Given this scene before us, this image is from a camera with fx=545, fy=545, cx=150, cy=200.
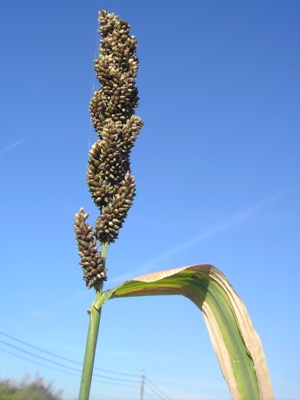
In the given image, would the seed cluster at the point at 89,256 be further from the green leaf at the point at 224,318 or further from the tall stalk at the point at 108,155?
the green leaf at the point at 224,318

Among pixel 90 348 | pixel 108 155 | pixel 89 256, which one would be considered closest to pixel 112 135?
pixel 108 155

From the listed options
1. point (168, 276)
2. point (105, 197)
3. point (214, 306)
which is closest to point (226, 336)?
point (214, 306)

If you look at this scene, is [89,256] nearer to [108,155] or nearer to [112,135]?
[108,155]

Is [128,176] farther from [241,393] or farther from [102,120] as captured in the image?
[241,393]

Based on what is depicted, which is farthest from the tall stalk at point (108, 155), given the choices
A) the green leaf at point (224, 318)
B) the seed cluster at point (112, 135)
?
the green leaf at point (224, 318)

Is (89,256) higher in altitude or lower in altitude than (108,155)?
lower

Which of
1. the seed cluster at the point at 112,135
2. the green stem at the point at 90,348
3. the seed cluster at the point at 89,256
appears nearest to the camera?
the green stem at the point at 90,348
